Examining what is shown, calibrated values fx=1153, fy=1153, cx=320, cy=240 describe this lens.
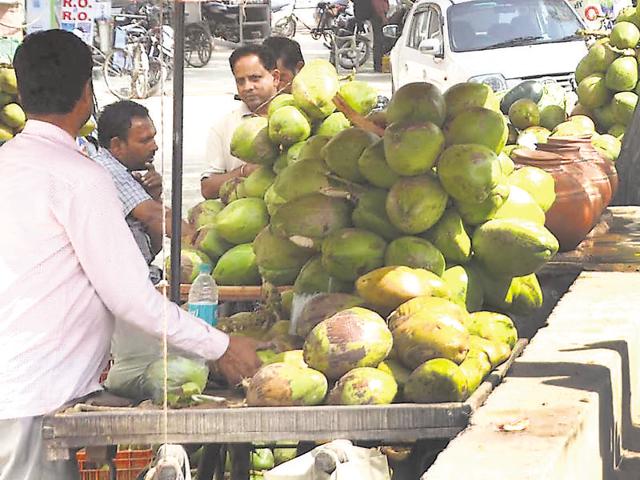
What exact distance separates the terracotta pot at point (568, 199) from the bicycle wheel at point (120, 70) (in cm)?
1450

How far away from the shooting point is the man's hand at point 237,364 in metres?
3.09

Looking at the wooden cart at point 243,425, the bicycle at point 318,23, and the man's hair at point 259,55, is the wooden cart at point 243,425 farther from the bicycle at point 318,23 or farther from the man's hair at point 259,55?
the bicycle at point 318,23

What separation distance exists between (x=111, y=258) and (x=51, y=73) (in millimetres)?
536

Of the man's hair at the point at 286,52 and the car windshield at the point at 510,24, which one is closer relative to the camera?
the man's hair at the point at 286,52

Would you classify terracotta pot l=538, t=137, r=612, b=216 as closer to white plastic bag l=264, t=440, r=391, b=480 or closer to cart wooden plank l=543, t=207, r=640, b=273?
cart wooden plank l=543, t=207, r=640, b=273

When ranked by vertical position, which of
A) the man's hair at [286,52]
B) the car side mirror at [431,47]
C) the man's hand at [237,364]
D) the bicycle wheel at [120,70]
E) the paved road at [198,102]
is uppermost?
the man's hair at [286,52]

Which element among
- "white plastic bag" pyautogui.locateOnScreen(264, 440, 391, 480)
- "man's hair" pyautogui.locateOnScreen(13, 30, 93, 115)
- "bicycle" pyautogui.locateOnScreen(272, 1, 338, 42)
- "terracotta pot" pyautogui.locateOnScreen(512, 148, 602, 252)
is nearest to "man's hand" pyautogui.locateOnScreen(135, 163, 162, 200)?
"terracotta pot" pyautogui.locateOnScreen(512, 148, 602, 252)

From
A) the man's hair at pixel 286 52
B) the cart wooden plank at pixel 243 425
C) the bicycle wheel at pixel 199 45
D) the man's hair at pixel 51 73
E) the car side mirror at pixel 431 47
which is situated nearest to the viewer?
the cart wooden plank at pixel 243 425

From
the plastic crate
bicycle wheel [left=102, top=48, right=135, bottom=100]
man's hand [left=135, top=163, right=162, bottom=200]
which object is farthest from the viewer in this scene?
bicycle wheel [left=102, top=48, right=135, bottom=100]

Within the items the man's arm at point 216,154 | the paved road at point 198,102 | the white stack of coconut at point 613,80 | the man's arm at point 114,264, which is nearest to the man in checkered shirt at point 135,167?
the man's arm at point 216,154

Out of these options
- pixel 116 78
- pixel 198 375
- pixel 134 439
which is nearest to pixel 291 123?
pixel 198 375

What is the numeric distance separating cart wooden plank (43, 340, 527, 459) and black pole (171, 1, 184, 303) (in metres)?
1.05

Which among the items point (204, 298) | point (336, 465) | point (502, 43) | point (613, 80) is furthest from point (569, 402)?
point (502, 43)

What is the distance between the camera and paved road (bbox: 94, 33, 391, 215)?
12.4 meters
